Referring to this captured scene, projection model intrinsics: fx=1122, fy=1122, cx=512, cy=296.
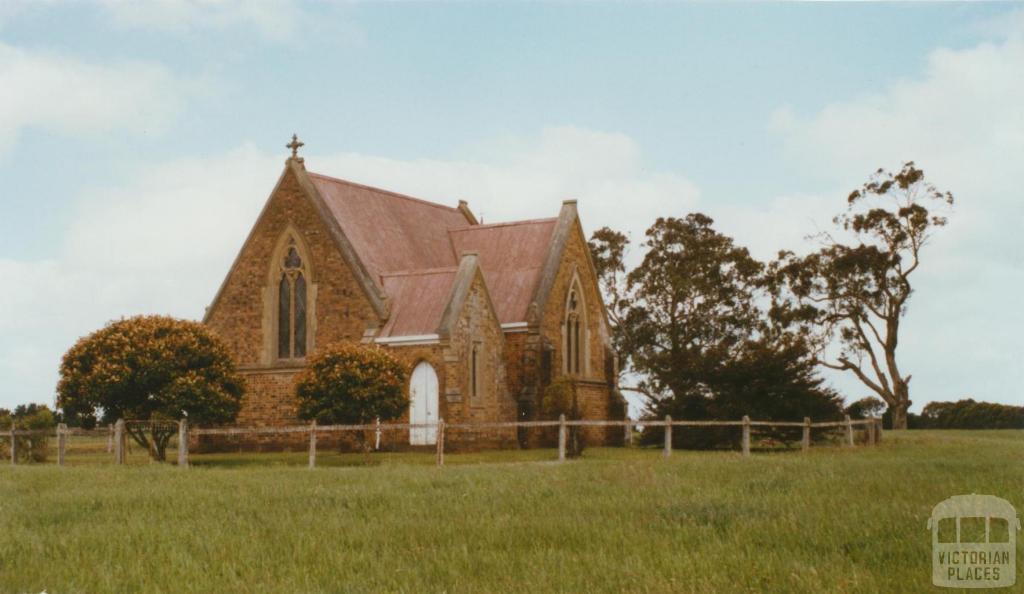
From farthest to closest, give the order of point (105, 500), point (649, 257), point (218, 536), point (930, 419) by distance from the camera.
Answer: point (930, 419) → point (649, 257) → point (105, 500) → point (218, 536)

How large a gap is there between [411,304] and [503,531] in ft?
86.3

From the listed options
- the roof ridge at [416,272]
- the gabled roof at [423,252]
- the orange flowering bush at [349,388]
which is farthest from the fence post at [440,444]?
the roof ridge at [416,272]

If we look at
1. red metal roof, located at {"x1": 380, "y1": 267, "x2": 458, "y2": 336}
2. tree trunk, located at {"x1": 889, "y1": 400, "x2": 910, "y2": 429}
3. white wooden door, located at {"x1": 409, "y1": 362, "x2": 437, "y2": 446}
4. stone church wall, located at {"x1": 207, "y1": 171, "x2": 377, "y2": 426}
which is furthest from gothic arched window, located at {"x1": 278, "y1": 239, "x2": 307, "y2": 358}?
tree trunk, located at {"x1": 889, "y1": 400, "x2": 910, "y2": 429}

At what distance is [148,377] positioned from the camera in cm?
3331

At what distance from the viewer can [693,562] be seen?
11.0 metres

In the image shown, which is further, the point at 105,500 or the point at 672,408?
the point at 672,408

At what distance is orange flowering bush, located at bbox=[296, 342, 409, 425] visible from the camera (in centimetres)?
3291

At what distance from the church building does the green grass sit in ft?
54.5

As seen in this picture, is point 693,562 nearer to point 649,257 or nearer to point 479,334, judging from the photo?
point 479,334

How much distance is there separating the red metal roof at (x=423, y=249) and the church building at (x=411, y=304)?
6cm

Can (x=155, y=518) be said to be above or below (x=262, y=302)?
below

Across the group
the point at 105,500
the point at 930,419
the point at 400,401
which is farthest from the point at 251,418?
the point at 930,419

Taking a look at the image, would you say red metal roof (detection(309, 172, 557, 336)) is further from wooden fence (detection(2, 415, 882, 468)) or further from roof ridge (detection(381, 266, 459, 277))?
wooden fence (detection(2, 415, 882, 468))

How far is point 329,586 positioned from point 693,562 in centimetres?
352
